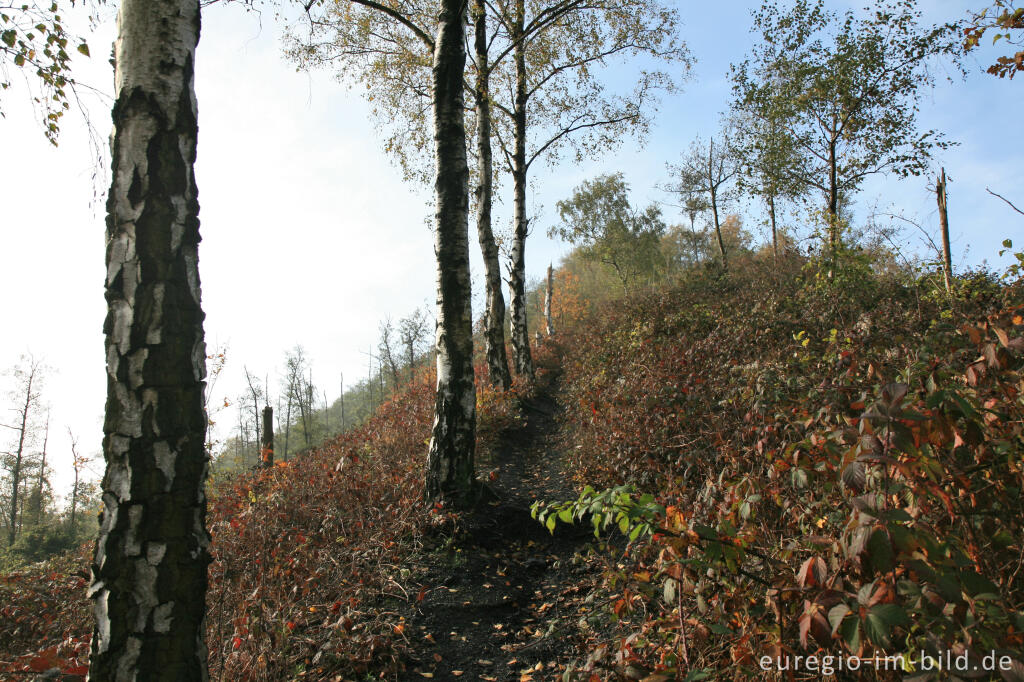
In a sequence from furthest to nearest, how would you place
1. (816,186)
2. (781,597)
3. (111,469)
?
1. (816,186)
2. (111,469)
3. (781,597)

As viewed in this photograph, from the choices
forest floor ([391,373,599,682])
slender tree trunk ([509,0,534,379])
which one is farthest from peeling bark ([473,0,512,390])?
forest floor ([391,373,599,682])

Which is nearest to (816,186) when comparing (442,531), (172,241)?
(442,531)

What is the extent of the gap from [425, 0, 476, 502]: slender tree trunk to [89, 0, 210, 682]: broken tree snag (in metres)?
3.15

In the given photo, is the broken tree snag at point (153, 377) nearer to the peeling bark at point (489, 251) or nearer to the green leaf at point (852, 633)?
the green leaf at point (852, 633)

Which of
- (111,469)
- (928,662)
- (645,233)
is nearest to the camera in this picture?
(928,662)

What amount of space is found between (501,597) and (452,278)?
3242 millimetres

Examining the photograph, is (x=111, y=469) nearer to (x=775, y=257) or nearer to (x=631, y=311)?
(x=631, y=311)

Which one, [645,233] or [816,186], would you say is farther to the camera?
A: [645,233]

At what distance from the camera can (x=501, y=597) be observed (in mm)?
4113

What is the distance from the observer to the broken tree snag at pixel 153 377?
204 centimetres

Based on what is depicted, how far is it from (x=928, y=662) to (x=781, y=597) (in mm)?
445

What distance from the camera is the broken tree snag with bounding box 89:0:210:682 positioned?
6.70 feet

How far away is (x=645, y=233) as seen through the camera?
35.5 m

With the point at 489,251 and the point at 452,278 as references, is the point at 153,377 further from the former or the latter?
the point at 489,251
